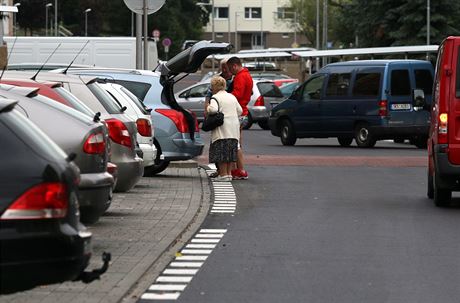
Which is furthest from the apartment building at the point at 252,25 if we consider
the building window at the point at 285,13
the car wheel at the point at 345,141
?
the car wheel at the point at 345,141

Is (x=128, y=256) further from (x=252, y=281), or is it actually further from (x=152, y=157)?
(x=152, y=157)

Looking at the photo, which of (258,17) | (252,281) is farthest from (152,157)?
(258,17)

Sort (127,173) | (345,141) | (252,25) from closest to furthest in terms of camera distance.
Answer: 1. (127,173)
2. (345,141)
3. (252,25)

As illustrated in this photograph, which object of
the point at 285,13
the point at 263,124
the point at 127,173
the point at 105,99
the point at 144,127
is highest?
the point at 285,13

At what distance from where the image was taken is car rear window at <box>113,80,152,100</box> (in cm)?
2011

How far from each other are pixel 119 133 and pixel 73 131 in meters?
3.32

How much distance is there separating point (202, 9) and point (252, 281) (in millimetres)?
110622

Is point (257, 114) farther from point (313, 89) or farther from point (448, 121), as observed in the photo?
point (448, 121)

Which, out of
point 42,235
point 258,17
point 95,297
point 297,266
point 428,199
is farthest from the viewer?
point 258,17

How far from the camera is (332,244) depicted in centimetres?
1258

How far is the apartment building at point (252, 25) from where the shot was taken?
144 metres

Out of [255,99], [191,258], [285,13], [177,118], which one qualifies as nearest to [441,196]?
[177,118]

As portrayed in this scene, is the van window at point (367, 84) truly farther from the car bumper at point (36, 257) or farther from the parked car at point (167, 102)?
the car bumper at point (36, 257)

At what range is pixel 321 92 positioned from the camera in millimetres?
31375
